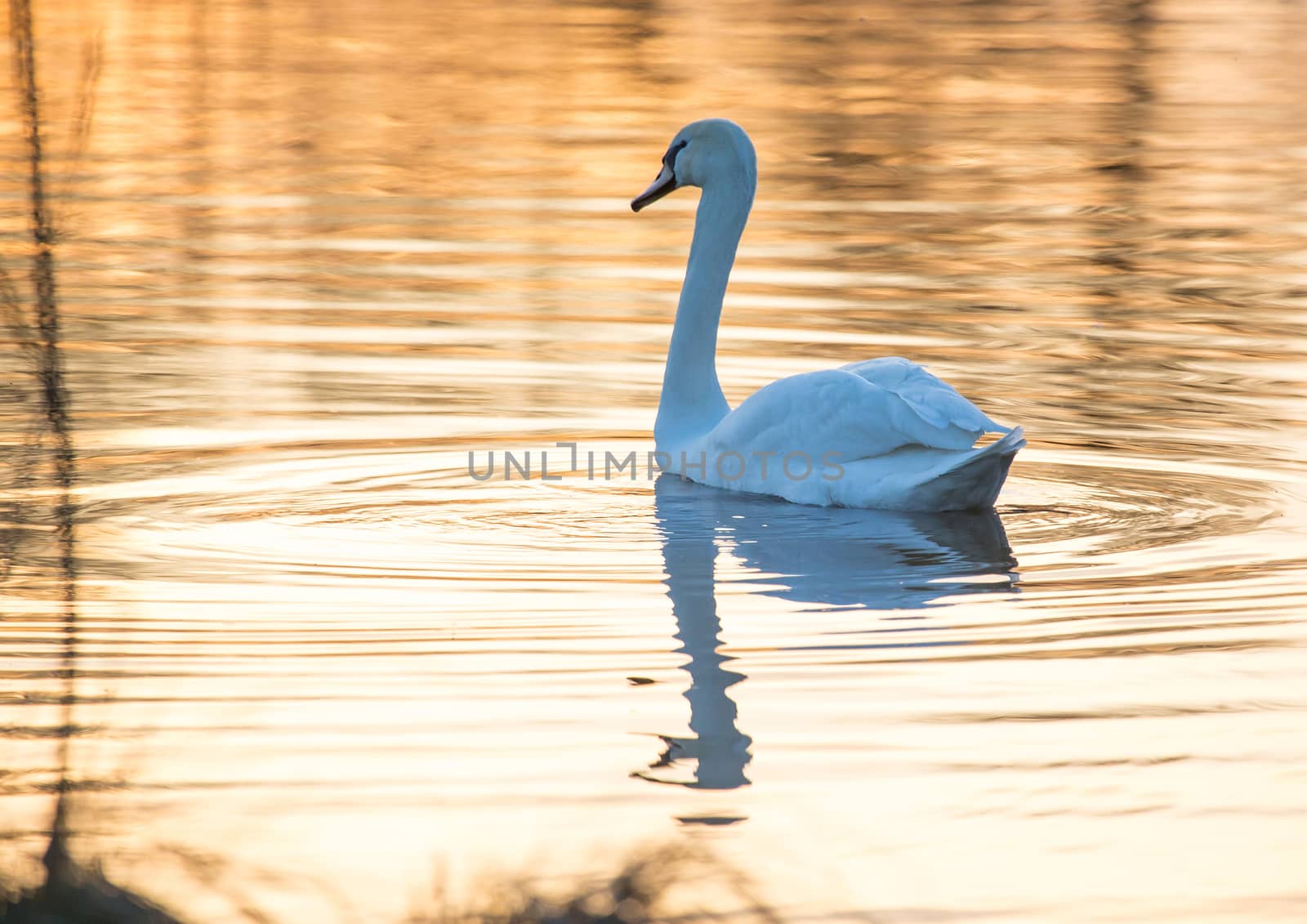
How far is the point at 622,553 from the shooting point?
6.96 meters

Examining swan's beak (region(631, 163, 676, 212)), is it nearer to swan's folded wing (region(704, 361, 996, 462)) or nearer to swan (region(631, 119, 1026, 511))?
swan (region(631, 119, 1026, 511))

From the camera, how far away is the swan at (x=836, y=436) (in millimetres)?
7336

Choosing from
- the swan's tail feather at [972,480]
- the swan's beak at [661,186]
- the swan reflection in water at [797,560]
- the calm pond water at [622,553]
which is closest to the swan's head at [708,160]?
the swan's beak at [661,186]

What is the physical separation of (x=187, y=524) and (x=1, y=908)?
4.31m

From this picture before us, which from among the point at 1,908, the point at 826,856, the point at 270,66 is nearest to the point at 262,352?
the point at 826,856

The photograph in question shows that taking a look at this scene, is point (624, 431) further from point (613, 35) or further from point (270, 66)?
point (613, 35)

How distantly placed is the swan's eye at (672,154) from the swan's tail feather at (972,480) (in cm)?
218

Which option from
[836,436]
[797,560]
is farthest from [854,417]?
[797,560]

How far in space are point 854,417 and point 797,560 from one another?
0.75 metres

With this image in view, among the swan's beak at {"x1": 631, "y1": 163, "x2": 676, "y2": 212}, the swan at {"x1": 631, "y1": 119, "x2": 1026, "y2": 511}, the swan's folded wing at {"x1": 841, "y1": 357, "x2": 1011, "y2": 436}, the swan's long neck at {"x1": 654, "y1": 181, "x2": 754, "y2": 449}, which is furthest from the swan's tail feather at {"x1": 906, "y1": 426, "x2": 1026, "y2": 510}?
the swan's beak at {"x1": 631, "y1": 163, "x2": 676, "y2": 212}

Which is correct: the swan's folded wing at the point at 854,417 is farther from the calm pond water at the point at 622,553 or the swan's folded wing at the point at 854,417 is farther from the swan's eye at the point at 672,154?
the swan's eye at the point at 672,154

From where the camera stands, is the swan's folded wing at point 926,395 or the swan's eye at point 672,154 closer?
the swan's folded wing at point 926,395

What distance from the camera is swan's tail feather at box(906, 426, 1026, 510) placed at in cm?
706

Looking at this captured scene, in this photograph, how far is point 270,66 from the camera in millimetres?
23672
